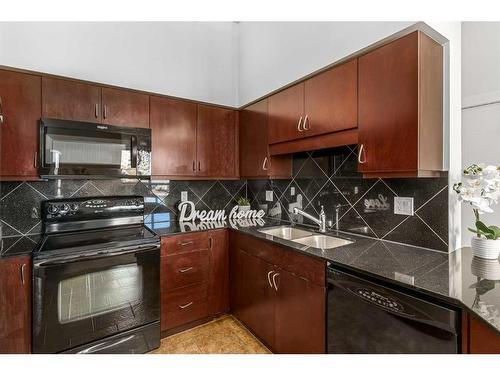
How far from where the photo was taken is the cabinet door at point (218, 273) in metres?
2.26

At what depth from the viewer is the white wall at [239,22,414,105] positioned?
154 cm

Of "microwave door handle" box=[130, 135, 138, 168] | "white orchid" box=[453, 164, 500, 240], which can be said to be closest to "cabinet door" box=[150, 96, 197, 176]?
"microwave door handle" box=[130, 135, 138, 168]

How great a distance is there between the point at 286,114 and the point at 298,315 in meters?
1.51

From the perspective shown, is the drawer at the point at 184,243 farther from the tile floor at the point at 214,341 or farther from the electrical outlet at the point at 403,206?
the electrical outlet at the point at 403,206

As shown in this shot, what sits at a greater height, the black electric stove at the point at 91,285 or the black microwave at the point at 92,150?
the black microwave at the point at 92,150

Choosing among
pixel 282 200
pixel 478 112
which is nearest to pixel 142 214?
pixel 282 200

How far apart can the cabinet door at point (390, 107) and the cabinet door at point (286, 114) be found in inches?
20.0

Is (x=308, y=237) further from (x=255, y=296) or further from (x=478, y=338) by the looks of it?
(x=478, y=338)

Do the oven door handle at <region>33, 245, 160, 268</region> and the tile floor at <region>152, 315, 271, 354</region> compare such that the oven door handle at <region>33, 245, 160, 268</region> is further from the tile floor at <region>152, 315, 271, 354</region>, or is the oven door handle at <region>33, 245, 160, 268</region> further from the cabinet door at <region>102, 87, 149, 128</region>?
the cabinet door at <region>102, 87, 149, 128</region>

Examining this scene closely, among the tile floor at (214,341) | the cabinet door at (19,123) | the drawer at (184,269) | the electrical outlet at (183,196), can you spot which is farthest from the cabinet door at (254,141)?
the cabinet door at (19,123)

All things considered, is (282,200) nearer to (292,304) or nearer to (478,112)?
(292,304)

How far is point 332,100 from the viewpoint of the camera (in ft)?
5.59

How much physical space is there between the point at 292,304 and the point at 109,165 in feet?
5.61

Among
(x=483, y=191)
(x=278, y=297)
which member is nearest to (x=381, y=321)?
(x=278, y=297)
